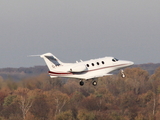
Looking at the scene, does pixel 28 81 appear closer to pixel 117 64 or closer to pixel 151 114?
pixel 117 64

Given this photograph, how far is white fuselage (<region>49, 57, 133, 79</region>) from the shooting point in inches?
3132

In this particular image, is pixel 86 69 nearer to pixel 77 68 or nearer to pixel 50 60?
pixel 77 68

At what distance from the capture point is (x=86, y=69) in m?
80.0

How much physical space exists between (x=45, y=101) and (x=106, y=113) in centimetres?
2064

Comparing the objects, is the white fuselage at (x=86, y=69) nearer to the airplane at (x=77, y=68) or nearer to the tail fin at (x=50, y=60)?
the airplane at (x=77, y=68)

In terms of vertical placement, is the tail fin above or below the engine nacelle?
above

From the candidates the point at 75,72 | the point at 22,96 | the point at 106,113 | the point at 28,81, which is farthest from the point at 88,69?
the point at 106,113

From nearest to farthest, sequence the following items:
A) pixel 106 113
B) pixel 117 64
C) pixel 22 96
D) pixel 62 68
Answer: pixel 62 68 → pixel 117 64 → pixel 22 96 → pixel 106 113

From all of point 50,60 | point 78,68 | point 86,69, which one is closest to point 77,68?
point 78,68

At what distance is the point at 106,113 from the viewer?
619 feet

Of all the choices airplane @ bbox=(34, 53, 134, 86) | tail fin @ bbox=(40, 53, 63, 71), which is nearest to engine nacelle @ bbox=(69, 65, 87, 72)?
airplane @ bbox=(34, 53, 134, 86)

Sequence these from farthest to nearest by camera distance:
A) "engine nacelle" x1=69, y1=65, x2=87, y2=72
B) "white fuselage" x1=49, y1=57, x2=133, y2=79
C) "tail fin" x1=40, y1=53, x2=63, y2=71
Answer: "tail fin" x1=40, y1=53, x2=63, y2=71, "white fuselage" x1=49, y1=57, x2=133, y2=79, "engine nacelle" x1=69, y1=65, x2=87, y2=72

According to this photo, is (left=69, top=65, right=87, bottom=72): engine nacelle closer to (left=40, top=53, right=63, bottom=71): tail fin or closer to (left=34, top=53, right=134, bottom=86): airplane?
(left=34, top=53, right=134, bottom=86): airplane

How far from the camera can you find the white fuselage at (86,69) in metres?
79.6
